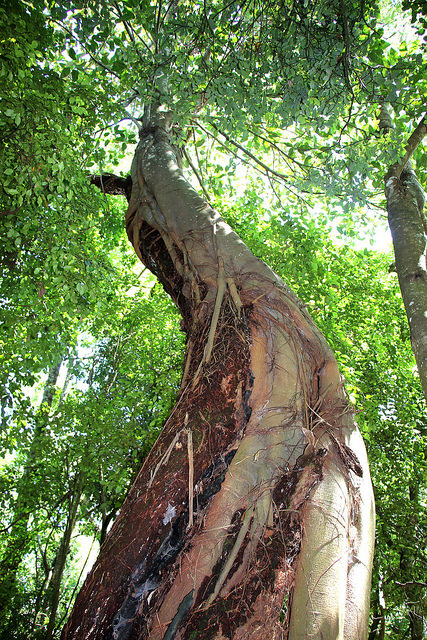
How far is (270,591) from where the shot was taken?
64.7 inches

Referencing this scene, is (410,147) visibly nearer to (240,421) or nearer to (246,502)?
(240,421)

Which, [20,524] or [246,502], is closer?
[246,502]

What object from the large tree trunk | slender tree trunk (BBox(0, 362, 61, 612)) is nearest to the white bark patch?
the large tree trunk

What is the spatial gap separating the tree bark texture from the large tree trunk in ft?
1.74

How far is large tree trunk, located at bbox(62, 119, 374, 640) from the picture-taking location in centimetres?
159

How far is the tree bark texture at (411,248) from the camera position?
232 cm

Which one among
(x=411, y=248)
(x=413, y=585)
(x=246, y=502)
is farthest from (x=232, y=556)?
(x=413, y=585)

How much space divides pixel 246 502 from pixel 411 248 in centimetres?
197

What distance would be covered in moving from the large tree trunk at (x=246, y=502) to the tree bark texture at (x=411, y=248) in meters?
0.53

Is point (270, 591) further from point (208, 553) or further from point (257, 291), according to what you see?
point (257, 291)

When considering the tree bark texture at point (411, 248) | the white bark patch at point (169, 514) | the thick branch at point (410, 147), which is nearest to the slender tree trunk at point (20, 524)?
the white bark patch at point (169, 514)

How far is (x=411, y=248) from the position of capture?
8.59ft

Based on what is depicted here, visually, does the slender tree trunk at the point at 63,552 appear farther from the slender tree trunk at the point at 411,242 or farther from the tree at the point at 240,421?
the slender tree trunk at the point at 411,242

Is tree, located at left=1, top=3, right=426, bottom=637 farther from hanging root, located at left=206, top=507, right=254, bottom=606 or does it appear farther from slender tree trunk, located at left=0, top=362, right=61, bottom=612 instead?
slender tree trunk, located at left=0, top=362, right=61, bottom=612
